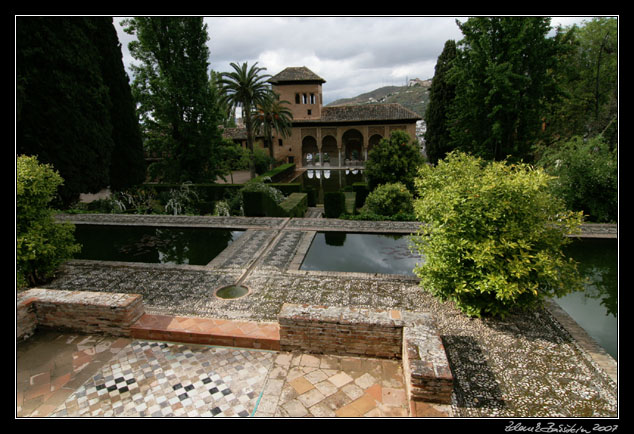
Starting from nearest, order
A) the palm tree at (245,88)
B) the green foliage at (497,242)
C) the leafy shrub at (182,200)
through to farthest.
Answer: the green foliage at (497,242) → the leafy shrub at (182,200) → the palm tree at (245,88)

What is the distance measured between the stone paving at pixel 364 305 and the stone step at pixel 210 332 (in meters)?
0.21

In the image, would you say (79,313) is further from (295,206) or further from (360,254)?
(295,206)

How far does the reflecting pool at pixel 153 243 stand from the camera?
920 cm

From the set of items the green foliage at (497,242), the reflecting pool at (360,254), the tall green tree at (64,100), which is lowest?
the reflecting pool at (360,254)

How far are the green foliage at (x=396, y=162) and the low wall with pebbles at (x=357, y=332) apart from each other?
11810mm

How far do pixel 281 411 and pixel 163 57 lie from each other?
17915 millimetres

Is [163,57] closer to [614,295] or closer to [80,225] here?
[80,225]

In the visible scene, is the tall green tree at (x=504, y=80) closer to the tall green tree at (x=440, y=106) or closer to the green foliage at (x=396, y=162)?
the green foliage at (x=396, y=162)

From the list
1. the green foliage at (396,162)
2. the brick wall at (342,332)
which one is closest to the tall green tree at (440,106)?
the green foliage at (396,162)

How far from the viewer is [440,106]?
2631 cm

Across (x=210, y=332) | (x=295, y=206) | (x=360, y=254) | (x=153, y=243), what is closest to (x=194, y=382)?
(x=210, y=332)

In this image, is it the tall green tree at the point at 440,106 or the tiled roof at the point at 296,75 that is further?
the tiled roof at the point at 296,75

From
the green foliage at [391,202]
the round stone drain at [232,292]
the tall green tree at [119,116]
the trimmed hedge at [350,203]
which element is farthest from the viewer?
the tall green tree at [119,116]

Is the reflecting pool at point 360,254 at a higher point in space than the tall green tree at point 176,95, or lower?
lower
